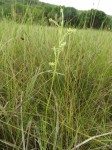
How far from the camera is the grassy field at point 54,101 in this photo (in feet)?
2.62

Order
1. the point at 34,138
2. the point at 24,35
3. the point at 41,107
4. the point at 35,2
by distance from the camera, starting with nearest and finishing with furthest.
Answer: the point at 34,138
the point at 41,107
the point at 24,35
the point at 35,2

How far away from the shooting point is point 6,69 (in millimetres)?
1036

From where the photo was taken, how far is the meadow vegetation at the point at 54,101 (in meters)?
0.80

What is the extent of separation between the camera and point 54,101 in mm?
912

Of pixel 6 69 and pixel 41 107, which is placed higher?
pixel 6 69

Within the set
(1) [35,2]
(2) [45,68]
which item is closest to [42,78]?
(2) [45,68]

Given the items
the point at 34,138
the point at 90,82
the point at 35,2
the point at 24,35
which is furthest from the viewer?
the point at 35,2

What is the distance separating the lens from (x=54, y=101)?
91 cm

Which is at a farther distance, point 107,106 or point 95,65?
point 95,65

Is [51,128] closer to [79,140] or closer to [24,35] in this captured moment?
[79,140]

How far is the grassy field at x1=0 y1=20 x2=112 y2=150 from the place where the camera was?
2.62 ft

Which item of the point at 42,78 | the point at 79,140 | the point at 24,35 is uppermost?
the point at 24,35

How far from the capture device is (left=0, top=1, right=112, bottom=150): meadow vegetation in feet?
2.61

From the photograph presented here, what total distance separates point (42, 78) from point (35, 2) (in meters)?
0.69
